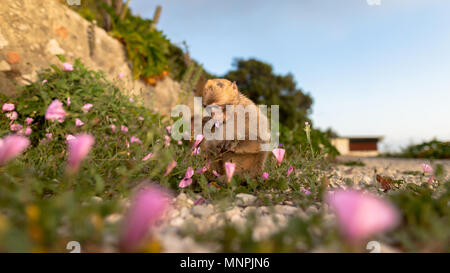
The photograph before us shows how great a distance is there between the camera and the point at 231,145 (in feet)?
6.12

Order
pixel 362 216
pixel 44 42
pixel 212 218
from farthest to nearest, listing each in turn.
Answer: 1. pixel 44 42
2. pixel 212 218
3. pixel 362 216

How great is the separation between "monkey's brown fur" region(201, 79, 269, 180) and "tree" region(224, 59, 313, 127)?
12.8 m

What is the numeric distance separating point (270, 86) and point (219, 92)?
1471cm

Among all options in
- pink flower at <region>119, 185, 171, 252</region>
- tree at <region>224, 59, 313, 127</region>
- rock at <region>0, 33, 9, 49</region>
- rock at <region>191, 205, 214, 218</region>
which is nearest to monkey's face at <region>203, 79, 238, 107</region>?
rock at <region>191, 205, 214, 218</region>

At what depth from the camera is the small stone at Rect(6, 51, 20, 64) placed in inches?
143

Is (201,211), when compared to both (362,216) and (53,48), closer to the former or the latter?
(362,216)

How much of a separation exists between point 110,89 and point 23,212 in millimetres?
2841

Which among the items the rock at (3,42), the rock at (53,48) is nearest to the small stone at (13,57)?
the rock at (3,42)

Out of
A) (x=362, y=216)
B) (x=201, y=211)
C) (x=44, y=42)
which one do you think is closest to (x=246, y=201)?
(x=201, y=211)

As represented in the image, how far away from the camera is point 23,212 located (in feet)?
2.85

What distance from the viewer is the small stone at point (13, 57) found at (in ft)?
11.9

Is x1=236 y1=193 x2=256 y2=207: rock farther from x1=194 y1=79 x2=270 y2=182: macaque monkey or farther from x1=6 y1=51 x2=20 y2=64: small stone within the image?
x1=6 y1=51 x2=20 y2=64: small stone
